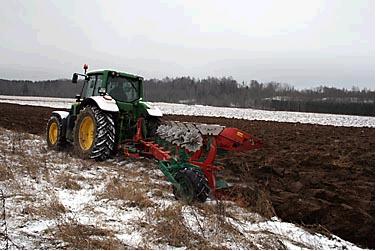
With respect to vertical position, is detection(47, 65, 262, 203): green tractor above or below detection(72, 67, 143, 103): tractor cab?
below

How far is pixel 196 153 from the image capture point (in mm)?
5246

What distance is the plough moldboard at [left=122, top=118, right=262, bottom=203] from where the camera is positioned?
4.57m

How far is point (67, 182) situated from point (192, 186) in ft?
6.11

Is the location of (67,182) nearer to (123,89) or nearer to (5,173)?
(5,173)

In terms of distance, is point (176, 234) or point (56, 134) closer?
point (176, 234)

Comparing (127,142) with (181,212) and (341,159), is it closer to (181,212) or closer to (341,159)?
(181,212)

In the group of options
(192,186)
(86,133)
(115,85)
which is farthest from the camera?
(115,85)

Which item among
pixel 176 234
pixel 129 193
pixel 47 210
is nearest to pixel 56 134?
pixel 129 193

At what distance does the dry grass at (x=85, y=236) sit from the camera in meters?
3.18

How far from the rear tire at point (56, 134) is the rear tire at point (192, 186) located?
4.87 m

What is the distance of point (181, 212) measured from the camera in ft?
13.5

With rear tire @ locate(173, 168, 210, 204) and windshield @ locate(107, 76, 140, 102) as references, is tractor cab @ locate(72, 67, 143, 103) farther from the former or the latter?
rear tire @ locate(173, 168, 210, 204)

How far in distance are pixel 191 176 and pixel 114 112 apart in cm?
312

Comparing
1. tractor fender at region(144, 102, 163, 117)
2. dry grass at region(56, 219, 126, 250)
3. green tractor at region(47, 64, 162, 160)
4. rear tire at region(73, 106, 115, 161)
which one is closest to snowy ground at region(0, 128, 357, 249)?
dry grass at region(56, 219, 126, 250)
